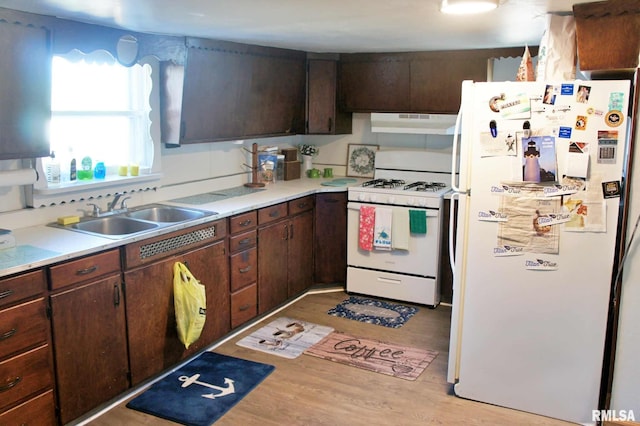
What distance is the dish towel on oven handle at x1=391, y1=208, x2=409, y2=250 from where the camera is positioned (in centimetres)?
448

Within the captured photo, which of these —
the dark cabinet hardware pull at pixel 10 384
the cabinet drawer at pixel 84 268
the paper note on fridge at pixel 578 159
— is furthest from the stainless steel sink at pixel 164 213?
the paper note on fridge at pixel 578 159

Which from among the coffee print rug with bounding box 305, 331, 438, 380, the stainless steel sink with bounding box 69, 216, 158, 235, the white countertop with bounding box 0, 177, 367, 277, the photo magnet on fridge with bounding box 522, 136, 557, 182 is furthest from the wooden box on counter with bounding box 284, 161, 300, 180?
the photo magnet on fridge with bounding box 522, 136, 557, 182

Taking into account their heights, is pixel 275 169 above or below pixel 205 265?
above

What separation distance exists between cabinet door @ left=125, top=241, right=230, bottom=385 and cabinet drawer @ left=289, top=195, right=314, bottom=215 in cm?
87

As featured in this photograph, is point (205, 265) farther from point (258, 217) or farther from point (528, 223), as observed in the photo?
point (528, 223)

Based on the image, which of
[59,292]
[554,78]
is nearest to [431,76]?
[554,78]

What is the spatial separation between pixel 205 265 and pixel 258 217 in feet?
2.02

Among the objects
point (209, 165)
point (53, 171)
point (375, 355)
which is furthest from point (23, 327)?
point (209, 165)

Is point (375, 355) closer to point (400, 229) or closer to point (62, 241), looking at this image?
point (400, 229)

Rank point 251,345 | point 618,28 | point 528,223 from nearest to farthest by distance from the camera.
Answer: point 618,28
point 528,223
point 251,345

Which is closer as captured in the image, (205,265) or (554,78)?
(554,78)

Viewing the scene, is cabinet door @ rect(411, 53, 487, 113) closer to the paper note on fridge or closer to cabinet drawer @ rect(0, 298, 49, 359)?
the paper note on fridge

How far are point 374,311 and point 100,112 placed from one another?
2.42 metres

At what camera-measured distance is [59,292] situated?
2697mm
